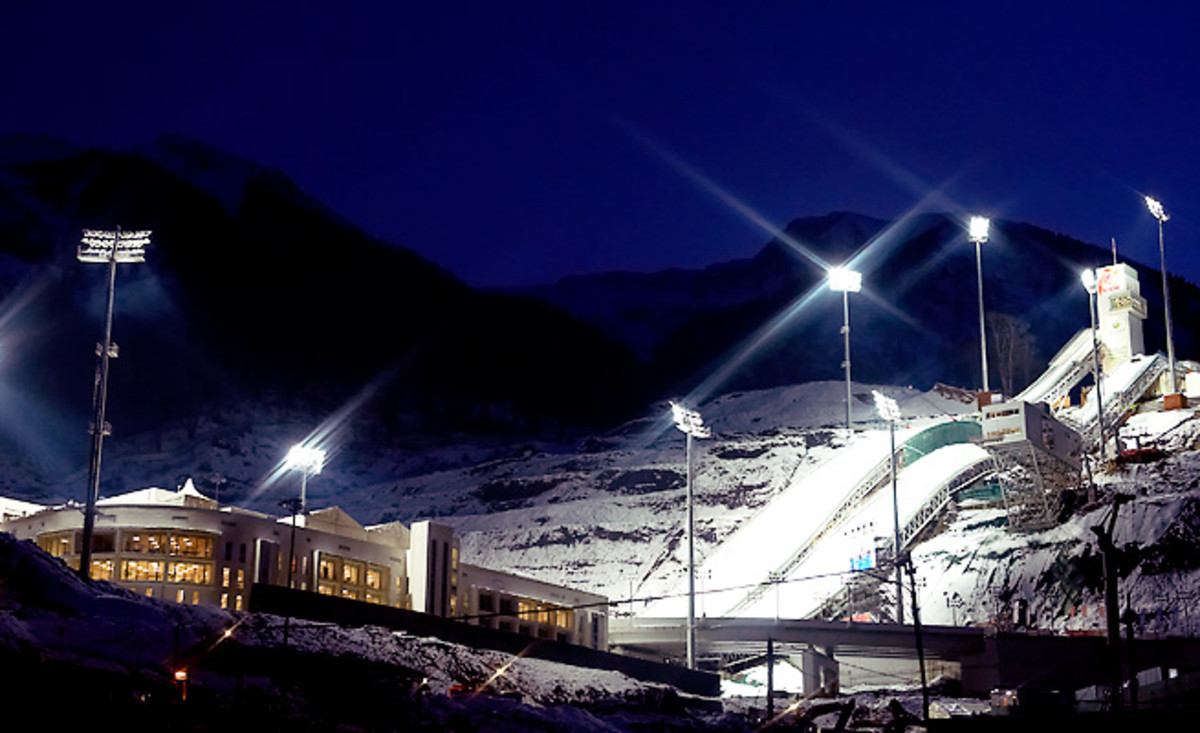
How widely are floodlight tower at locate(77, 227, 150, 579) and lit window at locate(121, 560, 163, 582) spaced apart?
4.04m

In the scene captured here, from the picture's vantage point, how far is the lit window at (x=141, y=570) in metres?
55.9

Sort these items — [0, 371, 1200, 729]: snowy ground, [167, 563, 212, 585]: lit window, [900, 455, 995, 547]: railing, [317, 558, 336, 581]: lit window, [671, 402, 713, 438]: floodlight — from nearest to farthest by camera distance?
1. [0, 371, 1200, 729]: snowy ground
2. [167, 563, 212, 585]: lit window
3. [317, 558, 336, 581]: lit window
4. [671, 402, 713, 438]: floodlight
5. [900, 455, 995, 547]: railing

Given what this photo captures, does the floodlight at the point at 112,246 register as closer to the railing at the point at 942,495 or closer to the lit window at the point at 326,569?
the lit window at the point at 326,569

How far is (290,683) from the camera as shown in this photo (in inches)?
1554

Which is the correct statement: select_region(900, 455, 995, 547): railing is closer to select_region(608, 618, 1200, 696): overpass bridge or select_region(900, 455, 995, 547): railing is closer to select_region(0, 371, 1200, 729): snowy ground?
select_region(0, 371, 1200, 729): snowy ground

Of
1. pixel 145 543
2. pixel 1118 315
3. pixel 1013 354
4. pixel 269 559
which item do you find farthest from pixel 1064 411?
pixel 145 543

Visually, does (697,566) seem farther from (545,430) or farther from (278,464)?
(545,430)

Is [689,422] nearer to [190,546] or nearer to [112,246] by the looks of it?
[190,546]

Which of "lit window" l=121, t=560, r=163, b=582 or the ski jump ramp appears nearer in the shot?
"lit window" l=121, t=560, r=163, b=582

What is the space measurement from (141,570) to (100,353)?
12674mm

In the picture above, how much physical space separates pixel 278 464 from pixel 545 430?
48.2 m

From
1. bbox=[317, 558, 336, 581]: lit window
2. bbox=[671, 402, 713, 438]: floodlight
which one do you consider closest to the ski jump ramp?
bbox=[671, 402, 713, 438]: floodlight

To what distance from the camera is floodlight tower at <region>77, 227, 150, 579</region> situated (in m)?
45.8

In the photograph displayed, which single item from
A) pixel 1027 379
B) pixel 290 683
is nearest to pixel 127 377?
pixel 1027 379
